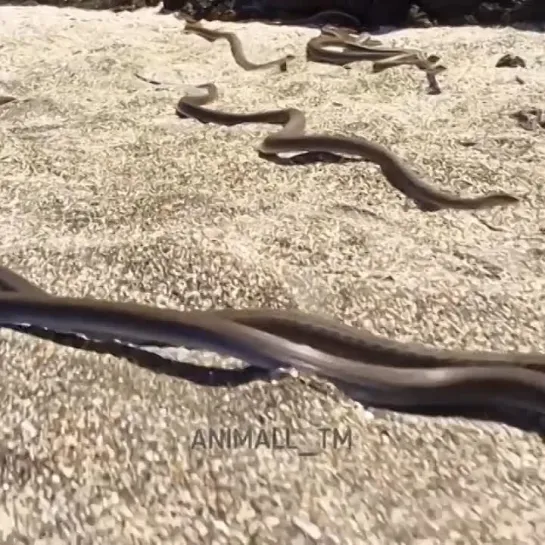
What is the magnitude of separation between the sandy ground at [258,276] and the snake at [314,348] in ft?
0.14

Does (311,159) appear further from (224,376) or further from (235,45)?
(235,45)

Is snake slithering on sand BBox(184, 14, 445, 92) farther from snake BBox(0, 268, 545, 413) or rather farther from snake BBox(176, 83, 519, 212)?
snake BBox(0, 268, 545, 413)

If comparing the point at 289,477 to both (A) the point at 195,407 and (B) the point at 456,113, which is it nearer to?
(A) the point at 195,407

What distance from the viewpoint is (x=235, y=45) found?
11.2ft

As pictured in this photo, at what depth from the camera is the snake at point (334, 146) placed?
6.46 ft

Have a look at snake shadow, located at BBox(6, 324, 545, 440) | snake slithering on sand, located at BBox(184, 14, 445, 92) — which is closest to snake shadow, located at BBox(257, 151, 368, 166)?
snake slithering on sand, located at BBox(184, 14, 445, 92)

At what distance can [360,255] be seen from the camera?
1.77 meters

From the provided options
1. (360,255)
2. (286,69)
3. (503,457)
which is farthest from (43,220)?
(286,69)

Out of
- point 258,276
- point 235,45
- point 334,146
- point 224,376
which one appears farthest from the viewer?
point 235,45

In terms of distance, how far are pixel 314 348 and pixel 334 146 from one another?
957mm

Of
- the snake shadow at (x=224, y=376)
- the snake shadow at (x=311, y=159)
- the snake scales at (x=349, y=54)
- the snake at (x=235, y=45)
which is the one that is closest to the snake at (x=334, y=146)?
the snake shadow at (x=311, y=159)

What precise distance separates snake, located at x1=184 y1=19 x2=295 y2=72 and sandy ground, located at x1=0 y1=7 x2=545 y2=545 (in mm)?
67

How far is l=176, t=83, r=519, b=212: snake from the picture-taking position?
1970mm

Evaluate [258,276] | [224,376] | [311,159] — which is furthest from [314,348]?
[311,159]
